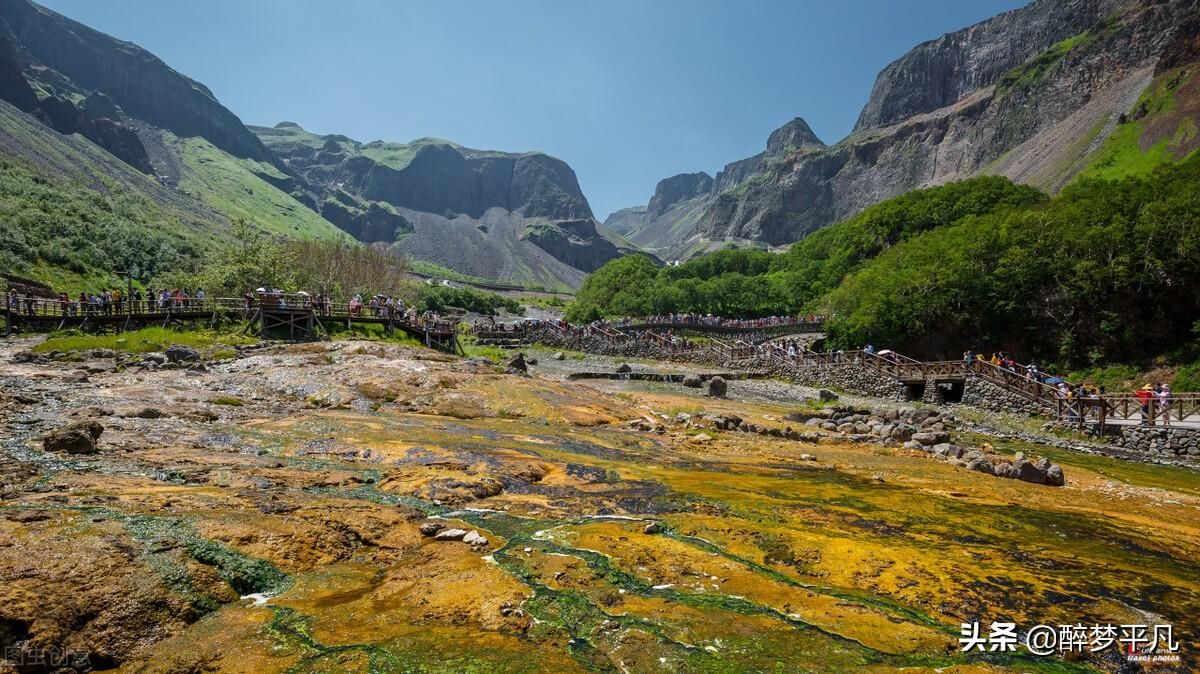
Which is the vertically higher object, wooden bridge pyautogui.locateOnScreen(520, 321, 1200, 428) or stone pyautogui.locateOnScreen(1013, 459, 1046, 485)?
wooden bridge pyautogui.locateOnScreen(520, 321, 1200, 428)

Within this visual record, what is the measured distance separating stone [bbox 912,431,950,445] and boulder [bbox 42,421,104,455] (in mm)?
23623

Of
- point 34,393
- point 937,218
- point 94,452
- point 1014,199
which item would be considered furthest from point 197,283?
point 1014,199

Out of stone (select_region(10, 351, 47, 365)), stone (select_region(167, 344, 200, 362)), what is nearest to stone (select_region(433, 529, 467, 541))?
stone (select_region(167, 344, 200, 362))

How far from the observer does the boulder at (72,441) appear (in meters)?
10.3

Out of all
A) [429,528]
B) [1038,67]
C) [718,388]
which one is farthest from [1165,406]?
[1038,67]

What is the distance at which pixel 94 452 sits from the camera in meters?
10.5

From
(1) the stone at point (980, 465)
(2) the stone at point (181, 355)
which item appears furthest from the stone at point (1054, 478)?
(2) the stone at point (181, 355)

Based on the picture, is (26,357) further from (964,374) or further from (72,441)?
(964,374)

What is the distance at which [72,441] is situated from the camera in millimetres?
10297

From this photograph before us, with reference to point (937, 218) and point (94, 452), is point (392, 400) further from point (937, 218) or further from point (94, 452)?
point (937, 218)

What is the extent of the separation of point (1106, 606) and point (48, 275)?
294ft

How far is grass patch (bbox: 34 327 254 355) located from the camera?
95.9 feet

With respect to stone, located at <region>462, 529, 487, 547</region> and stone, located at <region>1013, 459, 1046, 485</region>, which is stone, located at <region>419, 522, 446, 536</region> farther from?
stone, located at <region>1013, 459, 1046, 485</region>

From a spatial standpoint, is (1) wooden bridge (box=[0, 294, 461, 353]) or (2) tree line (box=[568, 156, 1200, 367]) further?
(2) tree line (box=[568, 156, 1200, 367])
